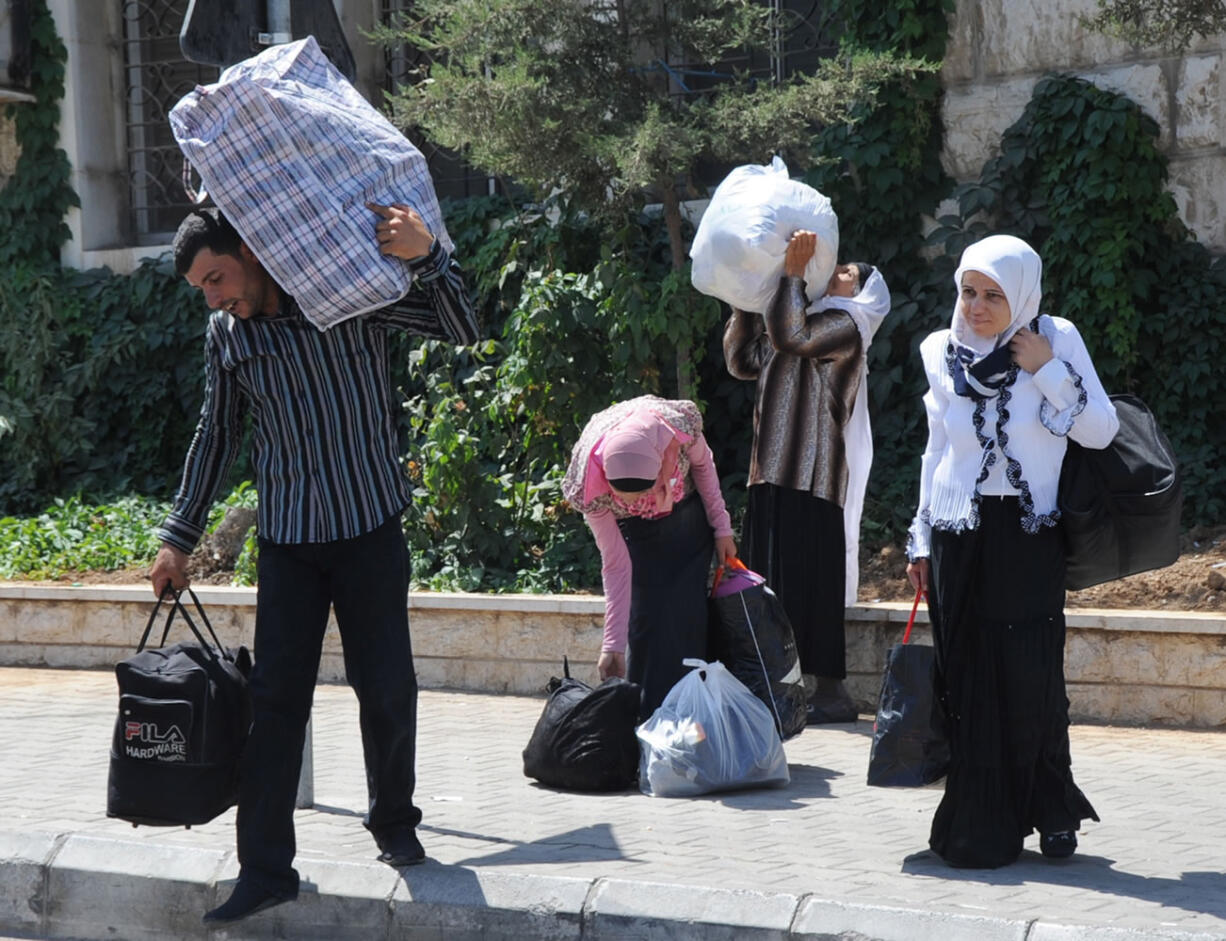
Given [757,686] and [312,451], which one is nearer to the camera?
[312,451]

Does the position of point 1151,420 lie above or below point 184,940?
above

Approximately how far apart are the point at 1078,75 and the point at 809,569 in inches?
153

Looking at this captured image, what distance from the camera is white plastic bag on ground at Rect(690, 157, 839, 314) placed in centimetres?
726

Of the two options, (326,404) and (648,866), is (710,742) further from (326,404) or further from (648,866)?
(326,404)

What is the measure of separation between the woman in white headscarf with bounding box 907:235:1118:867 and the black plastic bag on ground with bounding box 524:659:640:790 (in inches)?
57.0

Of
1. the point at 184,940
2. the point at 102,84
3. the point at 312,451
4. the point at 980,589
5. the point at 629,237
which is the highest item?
the point at 102,84

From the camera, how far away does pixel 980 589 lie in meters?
5.04

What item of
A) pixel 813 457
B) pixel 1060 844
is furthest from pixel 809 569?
pixel 1060 844

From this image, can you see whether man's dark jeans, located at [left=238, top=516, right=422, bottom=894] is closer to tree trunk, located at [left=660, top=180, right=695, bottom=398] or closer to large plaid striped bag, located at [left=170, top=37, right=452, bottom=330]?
large plaid striped bag, located at [left=170, top=37, right=452, bottom=330]

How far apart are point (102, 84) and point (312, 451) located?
9495 millimetres

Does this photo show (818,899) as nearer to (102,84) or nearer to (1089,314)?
(1089,314)

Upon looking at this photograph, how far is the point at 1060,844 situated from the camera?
16.5 ft

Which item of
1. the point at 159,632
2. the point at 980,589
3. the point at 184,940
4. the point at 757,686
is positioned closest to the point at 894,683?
the point at 980,589

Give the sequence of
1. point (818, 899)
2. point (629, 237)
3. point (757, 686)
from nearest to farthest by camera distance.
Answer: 1. point (818, 899)
2. point (757, 686)
3. point (629, 237)
